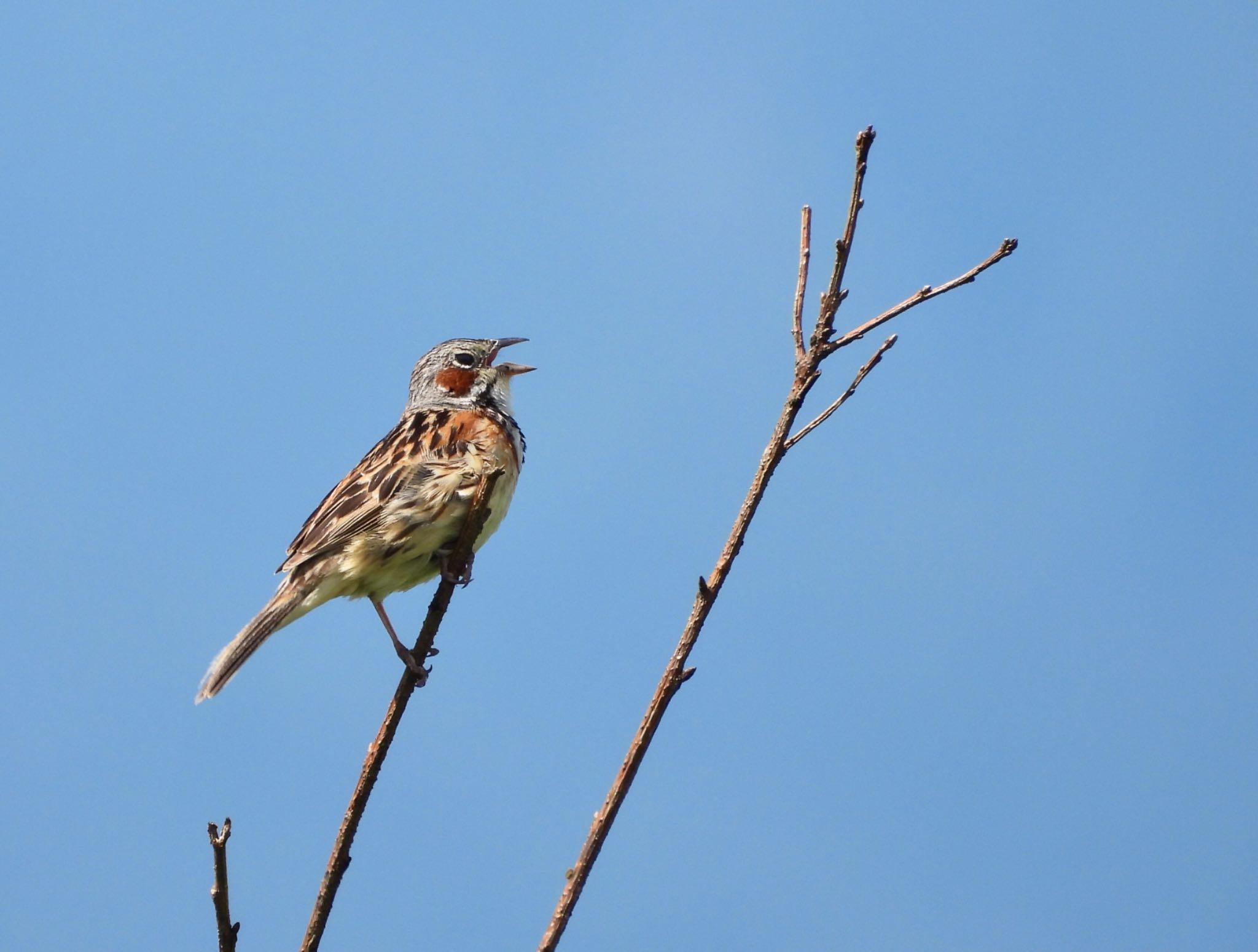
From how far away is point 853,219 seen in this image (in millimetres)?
3244

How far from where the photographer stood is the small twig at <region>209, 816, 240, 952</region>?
10.1 feet

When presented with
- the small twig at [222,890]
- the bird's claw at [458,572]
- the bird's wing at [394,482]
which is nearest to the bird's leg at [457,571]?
the bird's claw at [458,572]

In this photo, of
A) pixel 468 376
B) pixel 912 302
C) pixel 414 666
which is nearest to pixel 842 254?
pixel 912 302

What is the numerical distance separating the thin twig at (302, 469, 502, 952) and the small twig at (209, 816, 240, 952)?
0.25 m

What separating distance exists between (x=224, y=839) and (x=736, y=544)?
141 cm


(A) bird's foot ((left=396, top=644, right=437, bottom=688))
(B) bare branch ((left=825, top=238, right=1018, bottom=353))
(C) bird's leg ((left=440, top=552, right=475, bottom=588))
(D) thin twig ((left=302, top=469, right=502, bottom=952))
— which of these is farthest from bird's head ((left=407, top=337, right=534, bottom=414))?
(B) bare branch ((left=825, top=238, right=1018, bottom=353))

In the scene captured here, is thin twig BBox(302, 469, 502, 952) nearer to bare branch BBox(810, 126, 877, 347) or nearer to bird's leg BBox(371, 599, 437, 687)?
bird's leg BBox(371, 599, 437, 687)

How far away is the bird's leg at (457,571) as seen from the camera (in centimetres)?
465

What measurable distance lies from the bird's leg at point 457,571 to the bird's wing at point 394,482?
0.34 metres

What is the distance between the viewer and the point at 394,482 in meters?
6.20

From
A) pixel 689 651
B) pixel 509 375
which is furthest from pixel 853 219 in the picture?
pixel 509 375

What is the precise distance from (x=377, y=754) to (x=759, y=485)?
148 centimetres

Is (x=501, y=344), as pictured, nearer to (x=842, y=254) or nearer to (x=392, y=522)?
(x=392, y=522)

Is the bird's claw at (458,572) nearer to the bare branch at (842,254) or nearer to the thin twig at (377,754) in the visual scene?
the thin twig at (377,754)
